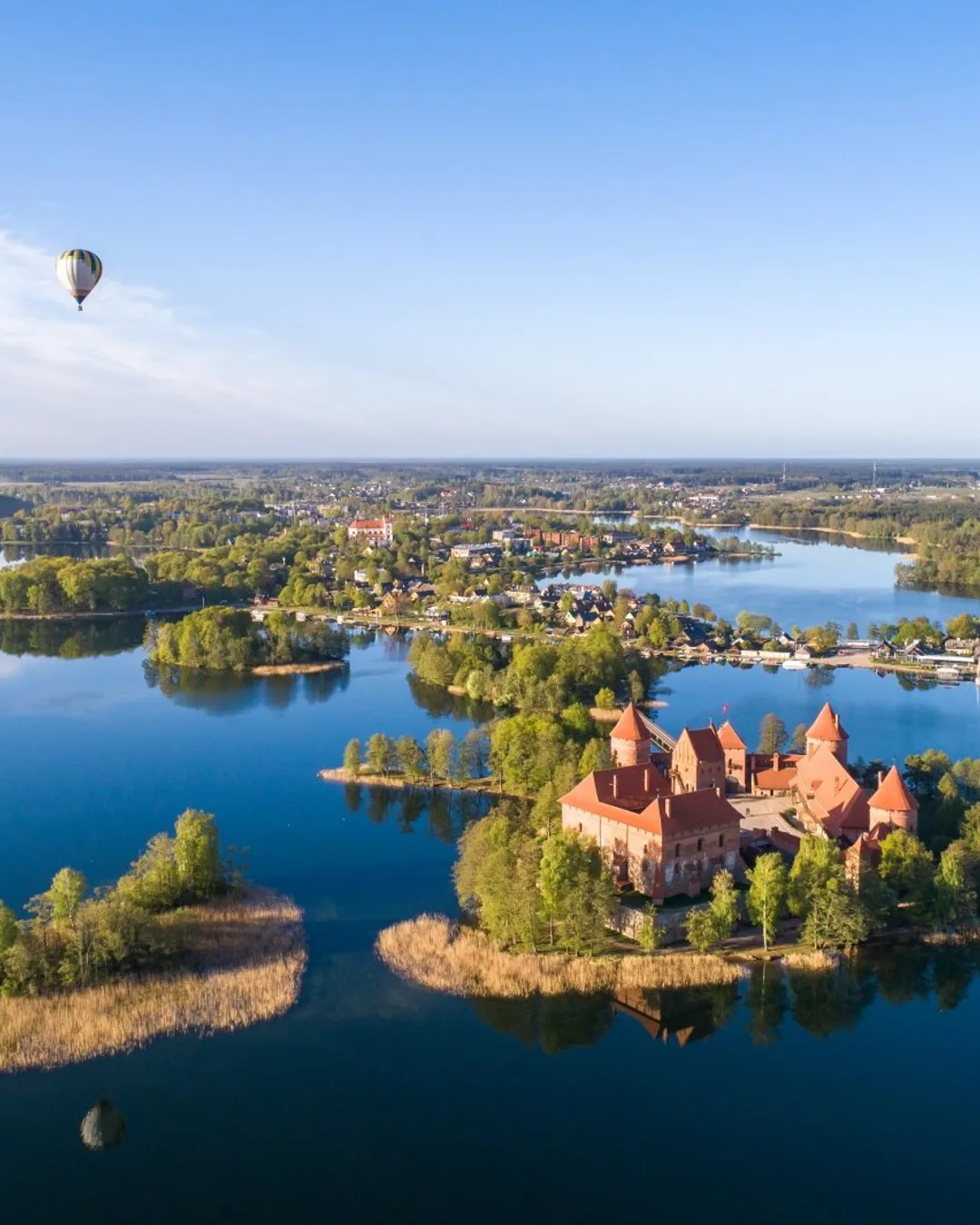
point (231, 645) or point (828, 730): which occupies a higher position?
point (828, 730)

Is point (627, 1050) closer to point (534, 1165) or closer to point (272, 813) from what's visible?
point (534, 1165)

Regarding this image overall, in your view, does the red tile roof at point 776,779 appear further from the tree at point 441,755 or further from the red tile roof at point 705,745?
the tree at point 441,755

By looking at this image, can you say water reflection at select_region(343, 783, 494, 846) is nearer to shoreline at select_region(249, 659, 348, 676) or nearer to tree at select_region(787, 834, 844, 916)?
tree at select_region(787, 834, 844, 916)

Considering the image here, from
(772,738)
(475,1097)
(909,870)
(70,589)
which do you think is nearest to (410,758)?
(772,738)

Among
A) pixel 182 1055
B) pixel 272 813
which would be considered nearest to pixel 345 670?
pixel 272 813

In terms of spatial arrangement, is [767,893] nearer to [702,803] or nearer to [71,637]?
[702,803]

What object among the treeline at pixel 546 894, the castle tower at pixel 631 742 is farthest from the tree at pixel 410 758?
the treeline at pixel 546 894

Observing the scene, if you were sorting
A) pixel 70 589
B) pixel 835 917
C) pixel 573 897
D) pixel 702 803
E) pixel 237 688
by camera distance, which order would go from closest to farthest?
pixel 573 897 < pixel 835 917 < pixel 702 803 < pixel 237 688 < pixel 70 589

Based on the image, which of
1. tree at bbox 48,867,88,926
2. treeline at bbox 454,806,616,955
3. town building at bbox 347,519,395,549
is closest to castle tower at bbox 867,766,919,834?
treeline at bbox 454,806,616,955
